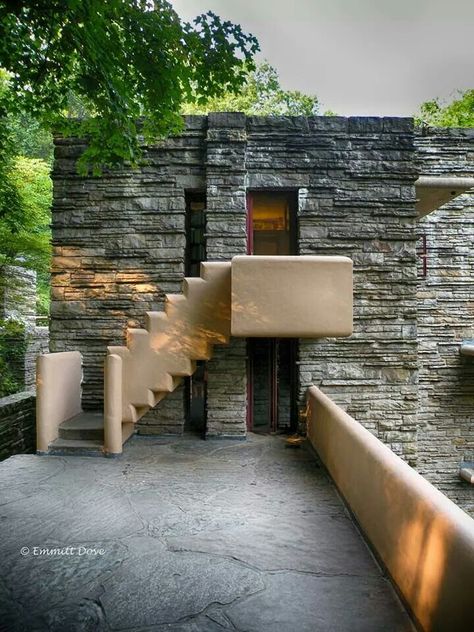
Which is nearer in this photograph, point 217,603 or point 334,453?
point 217,603

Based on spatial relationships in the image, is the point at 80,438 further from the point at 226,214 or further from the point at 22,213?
the point at 22,213

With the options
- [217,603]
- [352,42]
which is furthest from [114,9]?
[352,42]

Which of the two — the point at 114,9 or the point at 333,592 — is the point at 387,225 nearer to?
the point at 114,9

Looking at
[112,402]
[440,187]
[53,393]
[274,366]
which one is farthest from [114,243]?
[440,187]

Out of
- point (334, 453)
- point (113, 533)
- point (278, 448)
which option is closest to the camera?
point (113, 533)

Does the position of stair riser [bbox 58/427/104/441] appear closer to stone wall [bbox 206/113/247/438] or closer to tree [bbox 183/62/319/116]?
stone wall [bbox 206/113/247/438]

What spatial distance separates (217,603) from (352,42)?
23165mm

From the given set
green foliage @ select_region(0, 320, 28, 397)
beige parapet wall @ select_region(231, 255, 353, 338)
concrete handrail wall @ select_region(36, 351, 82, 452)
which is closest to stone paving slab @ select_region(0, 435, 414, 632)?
concrete handrail wall @ select_region(36, 351, 82, 452)

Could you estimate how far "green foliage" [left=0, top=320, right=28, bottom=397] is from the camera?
981 centimetres

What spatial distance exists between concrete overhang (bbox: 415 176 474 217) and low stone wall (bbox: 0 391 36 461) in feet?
26.5

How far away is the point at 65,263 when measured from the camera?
6.45 m

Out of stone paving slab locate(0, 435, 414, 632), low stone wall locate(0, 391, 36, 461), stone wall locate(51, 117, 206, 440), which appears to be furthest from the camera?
low stone wall locate(0, 391, 36, 461)

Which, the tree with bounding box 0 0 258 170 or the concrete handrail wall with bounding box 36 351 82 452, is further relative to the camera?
the concrete handrail wall with bounding box 36 351 82 452

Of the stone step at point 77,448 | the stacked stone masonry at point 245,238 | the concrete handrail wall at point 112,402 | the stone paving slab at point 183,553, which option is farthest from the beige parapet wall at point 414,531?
the stone step at point 77,448
